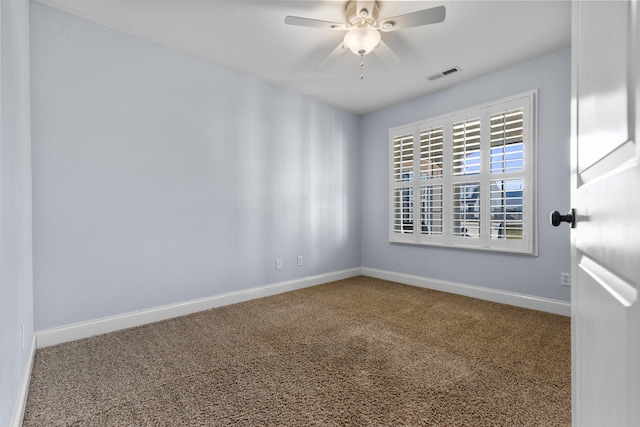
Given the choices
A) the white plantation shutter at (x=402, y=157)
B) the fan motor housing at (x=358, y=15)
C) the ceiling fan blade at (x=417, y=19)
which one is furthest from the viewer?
the white plantation shutter at (x=402, y=157)

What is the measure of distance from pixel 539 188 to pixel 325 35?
8.07ft

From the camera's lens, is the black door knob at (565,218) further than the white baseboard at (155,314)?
No

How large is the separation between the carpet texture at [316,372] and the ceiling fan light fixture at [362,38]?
7.22 feet

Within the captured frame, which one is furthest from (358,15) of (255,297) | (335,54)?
(255,297)

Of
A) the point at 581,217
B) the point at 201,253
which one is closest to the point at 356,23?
the point at 581,217

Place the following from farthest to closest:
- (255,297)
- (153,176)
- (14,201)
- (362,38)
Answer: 1. (255,297)
2. (153,176)
3. (362,38)
4. (14,201)

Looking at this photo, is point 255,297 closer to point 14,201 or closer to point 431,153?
point 14,201

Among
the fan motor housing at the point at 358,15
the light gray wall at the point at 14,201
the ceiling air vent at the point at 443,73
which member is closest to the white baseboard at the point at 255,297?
the light gray wall at the point at 14,201

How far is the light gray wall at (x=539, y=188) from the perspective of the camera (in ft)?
9.41

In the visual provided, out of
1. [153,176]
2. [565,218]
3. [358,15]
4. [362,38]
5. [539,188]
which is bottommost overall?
[565,218]

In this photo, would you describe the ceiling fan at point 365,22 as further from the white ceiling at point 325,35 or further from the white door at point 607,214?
the white door at point 607,214

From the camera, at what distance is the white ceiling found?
2295 mm

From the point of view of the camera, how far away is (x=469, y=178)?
3.50 metres

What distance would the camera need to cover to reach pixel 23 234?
5.87ft
